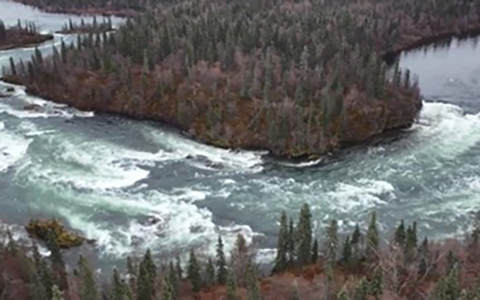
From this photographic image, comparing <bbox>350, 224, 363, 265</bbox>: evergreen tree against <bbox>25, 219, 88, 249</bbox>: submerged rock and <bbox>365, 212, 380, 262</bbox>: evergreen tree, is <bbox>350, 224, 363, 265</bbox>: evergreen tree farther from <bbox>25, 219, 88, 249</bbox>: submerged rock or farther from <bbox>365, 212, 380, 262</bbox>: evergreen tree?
<bbox>25, 219, 88, 249</bbox>: submerged rock

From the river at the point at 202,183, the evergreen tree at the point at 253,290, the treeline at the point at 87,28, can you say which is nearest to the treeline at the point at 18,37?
the treeline at the point at 87,28

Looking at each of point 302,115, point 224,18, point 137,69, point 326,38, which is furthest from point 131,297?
point 224,18

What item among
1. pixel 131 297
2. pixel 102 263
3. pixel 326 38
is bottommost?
pixel 102 263

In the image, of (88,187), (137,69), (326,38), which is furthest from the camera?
(326,38)

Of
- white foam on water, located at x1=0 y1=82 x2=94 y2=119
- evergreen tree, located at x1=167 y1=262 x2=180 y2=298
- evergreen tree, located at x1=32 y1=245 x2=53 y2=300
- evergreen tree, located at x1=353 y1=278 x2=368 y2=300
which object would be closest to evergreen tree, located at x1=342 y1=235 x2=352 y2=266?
evergreen tree, located at x1=353 y1=278 x2=368 y2=300

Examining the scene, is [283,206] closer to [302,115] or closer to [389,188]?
[389,188]
